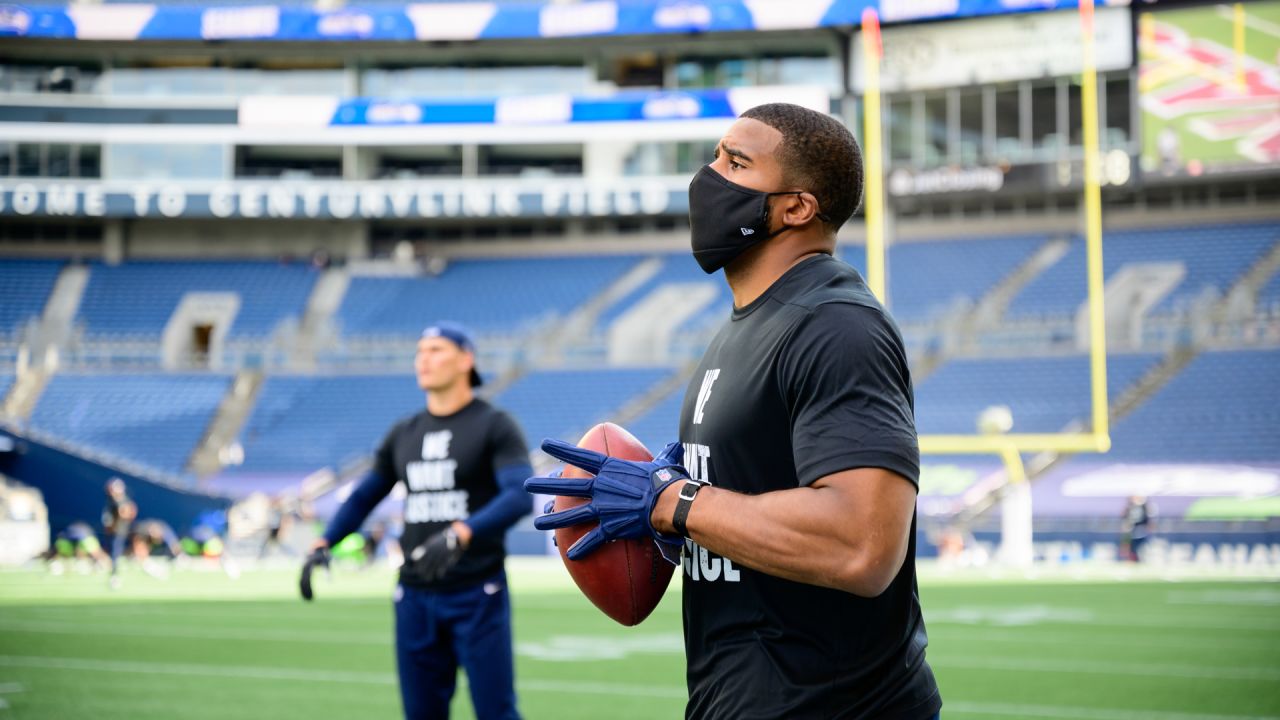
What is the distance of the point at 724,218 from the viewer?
2.52 m

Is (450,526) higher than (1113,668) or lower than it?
higher

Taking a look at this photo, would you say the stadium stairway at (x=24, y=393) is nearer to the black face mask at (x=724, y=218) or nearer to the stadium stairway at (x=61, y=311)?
the stadium stairway at (x=61, y=311)

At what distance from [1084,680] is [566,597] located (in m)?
8.46

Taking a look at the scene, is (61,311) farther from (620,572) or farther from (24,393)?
(620,572)

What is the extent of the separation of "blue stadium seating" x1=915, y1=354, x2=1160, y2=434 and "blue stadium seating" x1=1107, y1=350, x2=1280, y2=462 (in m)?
1.01

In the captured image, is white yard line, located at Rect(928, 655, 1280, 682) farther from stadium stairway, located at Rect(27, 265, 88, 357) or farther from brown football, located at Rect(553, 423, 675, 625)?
stadium stairway, located at Rect(27, 265, 88, 357)

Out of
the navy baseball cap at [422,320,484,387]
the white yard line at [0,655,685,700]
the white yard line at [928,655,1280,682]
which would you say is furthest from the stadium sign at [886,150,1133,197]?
the navy baseball cap at [422,320,484,387]

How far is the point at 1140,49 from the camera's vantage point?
97.2 feet

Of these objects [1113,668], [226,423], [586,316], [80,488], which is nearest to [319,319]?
[226,423]

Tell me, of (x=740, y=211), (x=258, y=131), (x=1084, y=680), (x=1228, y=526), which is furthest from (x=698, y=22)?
(x=740, y=211)

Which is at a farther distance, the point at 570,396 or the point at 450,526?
the point at 570,396

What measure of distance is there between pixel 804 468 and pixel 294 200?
117 feet

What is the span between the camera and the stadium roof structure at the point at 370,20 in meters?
34.4

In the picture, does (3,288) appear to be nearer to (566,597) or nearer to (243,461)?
(243,461)
